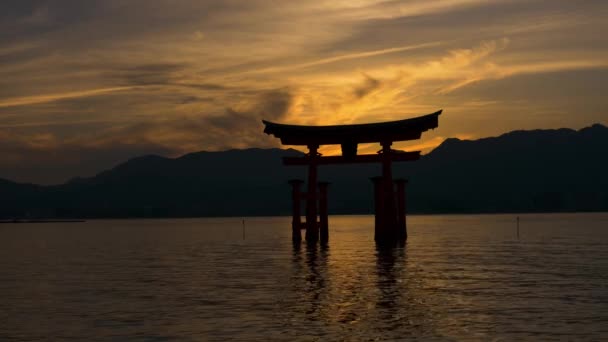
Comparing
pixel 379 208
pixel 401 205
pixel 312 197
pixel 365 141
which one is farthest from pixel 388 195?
pixel 401 205

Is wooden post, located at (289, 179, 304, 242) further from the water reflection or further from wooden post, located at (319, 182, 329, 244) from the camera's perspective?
the water reflection

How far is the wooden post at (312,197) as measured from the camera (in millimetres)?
45531

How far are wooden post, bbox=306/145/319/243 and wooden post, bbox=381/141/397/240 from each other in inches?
159

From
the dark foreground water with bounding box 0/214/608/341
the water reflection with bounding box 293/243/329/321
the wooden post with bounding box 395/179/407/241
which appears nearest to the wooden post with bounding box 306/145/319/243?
the water reflection with bounding box 293/243/329/321

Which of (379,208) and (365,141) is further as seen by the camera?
(379,208)

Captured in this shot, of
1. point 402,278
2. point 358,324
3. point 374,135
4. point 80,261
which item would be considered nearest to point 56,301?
point 358,324

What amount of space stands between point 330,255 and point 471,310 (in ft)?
72.1

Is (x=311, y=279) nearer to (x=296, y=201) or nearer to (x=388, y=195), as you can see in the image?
(x=388, y=195)

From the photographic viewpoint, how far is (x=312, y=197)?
46125 mm

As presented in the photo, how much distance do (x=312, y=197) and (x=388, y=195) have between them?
15.1 feet

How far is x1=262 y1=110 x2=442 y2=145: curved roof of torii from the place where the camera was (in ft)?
140

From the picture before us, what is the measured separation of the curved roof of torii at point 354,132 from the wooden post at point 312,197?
0.69m

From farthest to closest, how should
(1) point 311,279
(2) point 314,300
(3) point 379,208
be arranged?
(3) point 379,208 → (1) point 311,279 → (2) point 314,300

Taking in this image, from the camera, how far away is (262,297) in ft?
74.1
